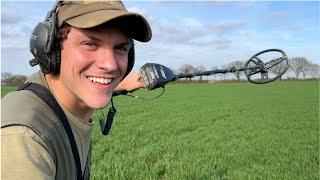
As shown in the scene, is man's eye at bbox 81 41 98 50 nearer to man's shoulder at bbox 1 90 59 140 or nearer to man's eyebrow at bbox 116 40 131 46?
man's eyebrow at bbox 116 40 131 46

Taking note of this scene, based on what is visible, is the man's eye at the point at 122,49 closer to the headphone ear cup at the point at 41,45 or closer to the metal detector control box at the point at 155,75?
the headphone ear cup at the point at 41,45

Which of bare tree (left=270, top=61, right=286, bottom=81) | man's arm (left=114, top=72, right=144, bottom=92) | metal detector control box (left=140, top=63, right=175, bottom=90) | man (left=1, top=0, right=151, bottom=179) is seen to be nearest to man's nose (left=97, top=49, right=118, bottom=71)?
man (left=1, top=0, right=151, bottom=179)

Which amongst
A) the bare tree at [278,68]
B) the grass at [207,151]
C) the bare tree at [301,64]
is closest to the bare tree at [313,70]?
the bare tree at [301,64]

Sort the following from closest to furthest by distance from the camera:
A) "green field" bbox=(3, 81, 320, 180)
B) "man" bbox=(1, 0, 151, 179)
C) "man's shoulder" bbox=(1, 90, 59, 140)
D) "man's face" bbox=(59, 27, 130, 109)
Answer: "man's shoulder" bbox=(1, 90, 59, 140) < "man" bbox=(1, 0, 151, 179) < "man's face" bbox=(59, 27, 130, 109) < "green field" bbox=(3, 81, 320, 180)

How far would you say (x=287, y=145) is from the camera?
39.6 feet

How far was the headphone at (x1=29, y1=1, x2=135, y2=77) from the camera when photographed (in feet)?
7.50

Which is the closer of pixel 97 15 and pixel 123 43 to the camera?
pixel 97 15

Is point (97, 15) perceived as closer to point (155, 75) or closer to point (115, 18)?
point (115, 18)

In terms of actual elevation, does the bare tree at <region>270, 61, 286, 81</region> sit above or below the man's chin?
above

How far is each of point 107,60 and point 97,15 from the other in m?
0.24

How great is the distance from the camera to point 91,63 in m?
2.26

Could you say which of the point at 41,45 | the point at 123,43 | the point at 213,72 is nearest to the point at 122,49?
the point at 123,43

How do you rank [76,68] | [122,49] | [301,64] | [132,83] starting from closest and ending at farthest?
[76,68], [122,49], [132,83], [301,64]

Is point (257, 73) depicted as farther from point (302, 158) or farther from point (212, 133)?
point (212, 133)
